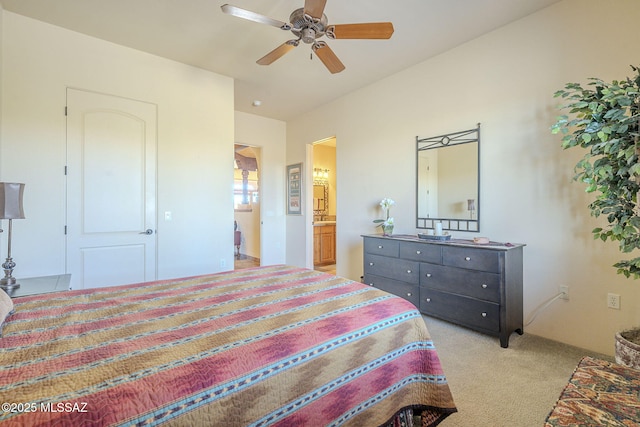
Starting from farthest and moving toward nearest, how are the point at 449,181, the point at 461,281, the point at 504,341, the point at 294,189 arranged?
the point at 294,189 < the point at 449,181 < the point at 461,281 < the point at 504,341

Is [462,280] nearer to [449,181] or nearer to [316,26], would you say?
[449,181]

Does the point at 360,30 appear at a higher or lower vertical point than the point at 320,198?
higher

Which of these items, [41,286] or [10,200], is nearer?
[10,200]

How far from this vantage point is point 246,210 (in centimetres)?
737

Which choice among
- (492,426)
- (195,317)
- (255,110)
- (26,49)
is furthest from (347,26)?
(255,110)

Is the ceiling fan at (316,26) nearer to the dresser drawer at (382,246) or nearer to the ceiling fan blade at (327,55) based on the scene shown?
the ceiling fan blade at (327,55)

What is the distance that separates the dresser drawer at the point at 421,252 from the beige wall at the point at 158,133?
88.9 inches

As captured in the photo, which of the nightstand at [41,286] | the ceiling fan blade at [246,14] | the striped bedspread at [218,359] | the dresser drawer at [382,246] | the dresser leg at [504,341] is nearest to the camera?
the striped bedspread at [218,359]

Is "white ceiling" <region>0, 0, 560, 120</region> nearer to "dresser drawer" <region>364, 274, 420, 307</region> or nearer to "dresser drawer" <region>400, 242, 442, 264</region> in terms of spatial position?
"dresser drawer" <region>400, 242, 442, 264</region>

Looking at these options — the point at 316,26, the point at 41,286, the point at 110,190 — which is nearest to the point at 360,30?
the point at 316,26

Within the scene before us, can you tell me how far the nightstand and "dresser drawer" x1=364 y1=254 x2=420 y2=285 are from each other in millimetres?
2840

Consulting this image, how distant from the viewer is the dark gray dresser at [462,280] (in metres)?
2.42

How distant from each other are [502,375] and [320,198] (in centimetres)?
Answer: 526

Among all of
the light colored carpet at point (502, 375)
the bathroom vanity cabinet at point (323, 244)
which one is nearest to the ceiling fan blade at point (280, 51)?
the light colored carpet at point (502, 375)
